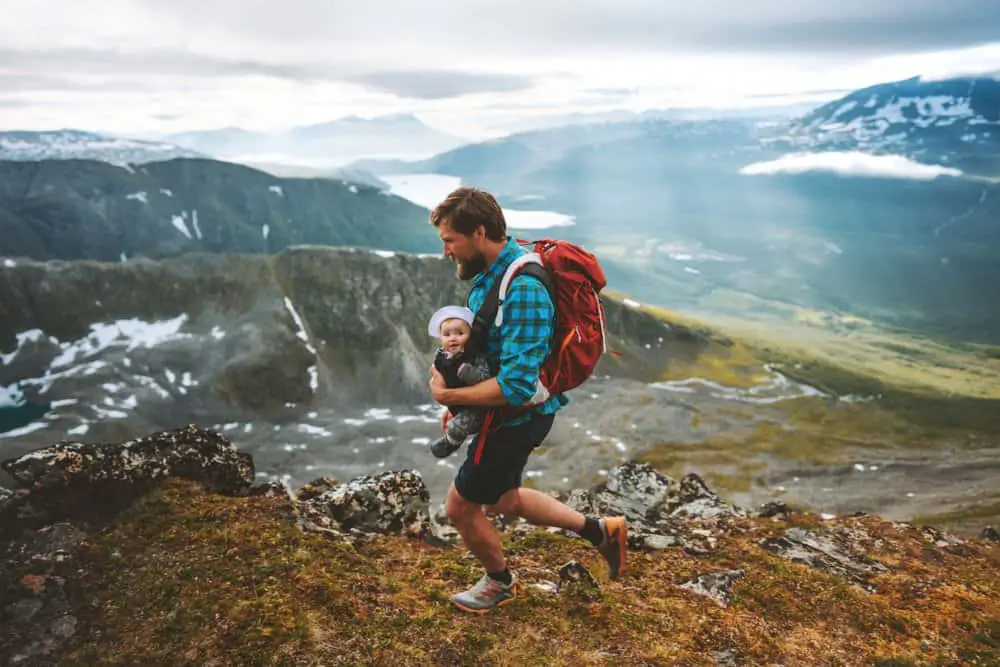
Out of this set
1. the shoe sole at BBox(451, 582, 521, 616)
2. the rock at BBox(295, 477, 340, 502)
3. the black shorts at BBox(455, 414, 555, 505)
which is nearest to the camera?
the black shorts at BBox(455, 414, 555, 505)

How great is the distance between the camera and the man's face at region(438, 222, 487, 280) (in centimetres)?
602

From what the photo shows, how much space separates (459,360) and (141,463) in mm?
8611

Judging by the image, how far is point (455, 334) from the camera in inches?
237

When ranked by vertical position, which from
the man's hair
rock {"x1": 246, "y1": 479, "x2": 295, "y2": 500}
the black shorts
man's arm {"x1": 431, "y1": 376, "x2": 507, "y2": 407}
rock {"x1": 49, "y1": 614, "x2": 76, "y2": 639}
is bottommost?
rock {"x1": 246, "y1": 479, "x2": 295, "y2": 500}

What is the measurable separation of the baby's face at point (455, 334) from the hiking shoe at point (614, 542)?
3951mm

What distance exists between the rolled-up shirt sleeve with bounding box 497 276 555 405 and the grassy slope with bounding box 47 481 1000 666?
11.8 ft

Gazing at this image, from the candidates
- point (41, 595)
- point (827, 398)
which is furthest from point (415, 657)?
point (827, 398)

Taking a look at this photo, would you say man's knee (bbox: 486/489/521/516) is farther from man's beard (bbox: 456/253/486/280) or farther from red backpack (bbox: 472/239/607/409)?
man's beard (bbox: 456/253/486/280)

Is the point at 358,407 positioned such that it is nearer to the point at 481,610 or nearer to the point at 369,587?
the point at 369,587

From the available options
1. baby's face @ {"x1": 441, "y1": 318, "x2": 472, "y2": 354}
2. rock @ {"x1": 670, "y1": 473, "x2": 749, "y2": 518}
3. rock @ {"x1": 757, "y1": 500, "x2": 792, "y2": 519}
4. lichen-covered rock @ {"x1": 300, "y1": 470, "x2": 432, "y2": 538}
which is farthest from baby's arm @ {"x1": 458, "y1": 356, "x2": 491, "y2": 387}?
rock @ {"x1": 757, "y1": 500, "x2": 792, "y2": 519}

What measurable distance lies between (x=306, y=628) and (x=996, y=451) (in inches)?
7784

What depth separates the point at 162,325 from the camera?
7584 inches

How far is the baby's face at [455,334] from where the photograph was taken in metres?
6.02

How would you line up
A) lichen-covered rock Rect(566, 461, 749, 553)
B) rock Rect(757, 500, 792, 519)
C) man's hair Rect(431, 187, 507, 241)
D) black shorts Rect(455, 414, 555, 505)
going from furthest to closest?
rock Rect(757, 500, 792, 519)
lichen-covered rock Rect(566, 461, 749, 553)
black shorts Rect(455, 414, 555, 505)
man's hair Rect(431, 187, 507, 241)
